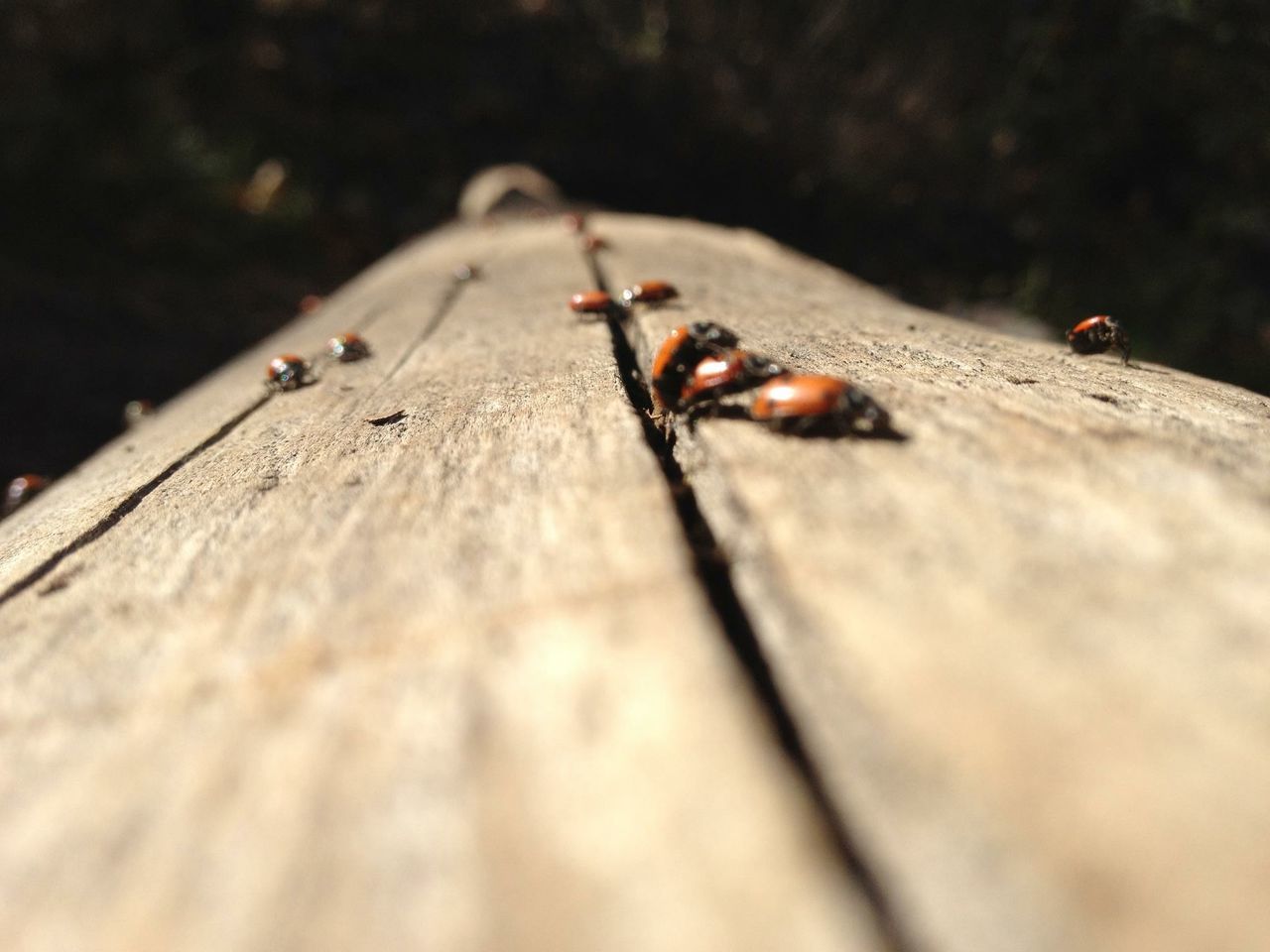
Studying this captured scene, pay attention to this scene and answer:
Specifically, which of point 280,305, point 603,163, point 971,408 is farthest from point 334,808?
point 280,305

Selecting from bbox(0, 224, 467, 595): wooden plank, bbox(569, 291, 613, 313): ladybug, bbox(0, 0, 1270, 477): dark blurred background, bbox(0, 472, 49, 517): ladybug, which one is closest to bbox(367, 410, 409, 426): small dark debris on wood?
bbox(0, 224, 467, 595): wooden plank

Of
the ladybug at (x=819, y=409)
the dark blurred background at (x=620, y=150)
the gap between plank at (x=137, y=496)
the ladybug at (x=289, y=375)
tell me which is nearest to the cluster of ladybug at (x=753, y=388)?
the ladybug at (x=819, y=409)

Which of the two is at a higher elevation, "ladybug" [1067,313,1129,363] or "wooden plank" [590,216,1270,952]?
"wooden plank" [590,216,1270,952]

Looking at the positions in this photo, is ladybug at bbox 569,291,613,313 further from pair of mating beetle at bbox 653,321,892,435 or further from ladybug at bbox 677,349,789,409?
ladybug at bbox 677,349,789,409

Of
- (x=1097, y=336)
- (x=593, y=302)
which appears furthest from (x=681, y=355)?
(x=1097, y=336)

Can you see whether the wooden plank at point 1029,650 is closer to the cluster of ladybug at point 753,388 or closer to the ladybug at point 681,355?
the cluster of ladybug at point 753,388

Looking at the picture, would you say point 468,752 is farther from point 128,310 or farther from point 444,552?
point 128,310
